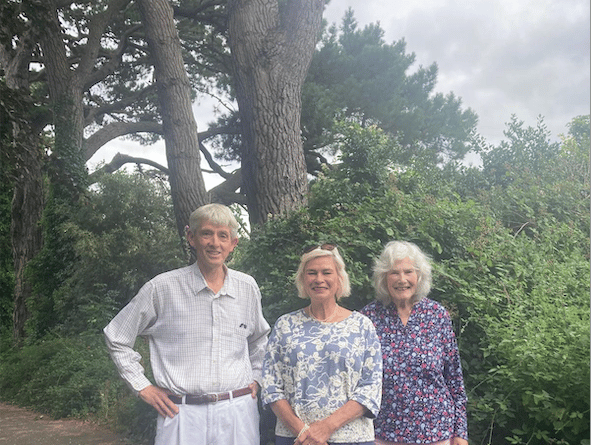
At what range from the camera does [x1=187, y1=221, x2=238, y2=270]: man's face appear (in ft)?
9.37

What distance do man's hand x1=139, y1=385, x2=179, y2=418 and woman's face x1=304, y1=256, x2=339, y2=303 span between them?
758 mm

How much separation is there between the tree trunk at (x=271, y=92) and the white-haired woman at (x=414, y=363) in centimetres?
426

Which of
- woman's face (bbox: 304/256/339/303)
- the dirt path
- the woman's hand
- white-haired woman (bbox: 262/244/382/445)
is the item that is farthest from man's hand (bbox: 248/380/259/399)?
the dirt path

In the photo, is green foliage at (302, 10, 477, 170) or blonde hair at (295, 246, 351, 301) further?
green foliage at (302, 10, 477, 170)

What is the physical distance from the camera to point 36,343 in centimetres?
1243

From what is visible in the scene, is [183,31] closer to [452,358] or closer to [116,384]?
[116,384]

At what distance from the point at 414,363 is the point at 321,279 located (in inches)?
22.0

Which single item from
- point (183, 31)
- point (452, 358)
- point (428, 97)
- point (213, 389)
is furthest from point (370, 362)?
point (428, 97)

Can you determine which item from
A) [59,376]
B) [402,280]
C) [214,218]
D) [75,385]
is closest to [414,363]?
[402,280]

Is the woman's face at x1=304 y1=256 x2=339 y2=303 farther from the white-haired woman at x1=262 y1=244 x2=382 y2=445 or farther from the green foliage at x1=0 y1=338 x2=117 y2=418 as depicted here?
the green foliage at x1=0 y1=338 x2=117 y2=418

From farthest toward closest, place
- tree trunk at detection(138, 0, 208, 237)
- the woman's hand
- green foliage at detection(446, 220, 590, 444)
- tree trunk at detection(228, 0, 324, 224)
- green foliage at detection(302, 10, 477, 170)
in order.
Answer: green foliage at detection(302, 10, 477, 170)
tree trunk at detection(138, 0, 208, 237)
tree trunk at detection(228, 0, 324, 224)
green foliage at detection(446, 220, 590, 444)
the woman's hand

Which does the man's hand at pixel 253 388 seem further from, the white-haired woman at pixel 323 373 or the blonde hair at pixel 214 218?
the blonde hair at pixel 214 218

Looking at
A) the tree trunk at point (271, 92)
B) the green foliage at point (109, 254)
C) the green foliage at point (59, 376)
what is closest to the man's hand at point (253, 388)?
the tree trunk at point (271, 92)

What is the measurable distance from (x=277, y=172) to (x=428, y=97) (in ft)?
41.5
